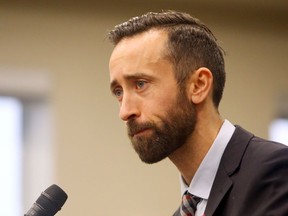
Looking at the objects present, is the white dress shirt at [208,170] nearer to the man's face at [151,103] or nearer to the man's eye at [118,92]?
the man's face at [151,103]

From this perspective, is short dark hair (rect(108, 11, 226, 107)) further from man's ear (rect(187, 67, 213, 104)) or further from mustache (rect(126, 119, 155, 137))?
mustache (rect(126, 119, 155, 137))

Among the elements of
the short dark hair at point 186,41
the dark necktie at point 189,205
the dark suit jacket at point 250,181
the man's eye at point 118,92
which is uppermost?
the short dark hair at point 186,41

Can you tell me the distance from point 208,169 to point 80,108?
190 centimetres

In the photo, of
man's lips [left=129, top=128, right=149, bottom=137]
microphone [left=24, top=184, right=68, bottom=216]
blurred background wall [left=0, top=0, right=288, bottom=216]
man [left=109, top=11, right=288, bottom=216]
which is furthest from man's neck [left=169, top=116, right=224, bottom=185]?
blurred background wall [left=0, top=0, right=288, bottom=216]

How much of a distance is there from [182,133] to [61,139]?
1.80 meters

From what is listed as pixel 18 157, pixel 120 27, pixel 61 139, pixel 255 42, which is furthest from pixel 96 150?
pixel 120 27

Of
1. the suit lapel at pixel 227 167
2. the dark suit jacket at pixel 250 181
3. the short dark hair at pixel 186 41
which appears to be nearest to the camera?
the dark suit jacket at pixel 250 181

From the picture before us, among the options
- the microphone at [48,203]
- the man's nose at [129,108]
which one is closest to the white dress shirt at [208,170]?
the man's nose at [129,108]

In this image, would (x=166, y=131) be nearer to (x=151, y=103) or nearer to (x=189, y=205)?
(x=151, y=103)

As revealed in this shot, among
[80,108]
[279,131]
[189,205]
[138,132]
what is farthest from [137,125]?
[279,131]

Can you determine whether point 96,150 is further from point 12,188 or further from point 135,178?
point 12,188

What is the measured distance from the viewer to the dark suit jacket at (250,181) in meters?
1.39

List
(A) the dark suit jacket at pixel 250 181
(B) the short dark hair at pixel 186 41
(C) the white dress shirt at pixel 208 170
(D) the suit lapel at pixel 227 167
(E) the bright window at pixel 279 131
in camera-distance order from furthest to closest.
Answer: (E) the bright window at pixel 279 131
(B) the short dark hair at pixel 186 41
(C) the white dress shirt at pixel 208 170
(D) the suit lapel at pixel 227 167
(A) the dark suit jacket at pixel 250 181

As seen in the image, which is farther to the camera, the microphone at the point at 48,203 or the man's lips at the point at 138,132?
the man's lips at the point at 138,132
